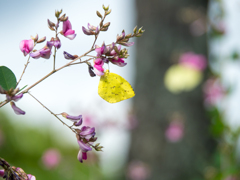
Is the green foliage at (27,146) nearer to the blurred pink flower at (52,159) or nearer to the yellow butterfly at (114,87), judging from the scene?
the blurred pink flower at (52,159)

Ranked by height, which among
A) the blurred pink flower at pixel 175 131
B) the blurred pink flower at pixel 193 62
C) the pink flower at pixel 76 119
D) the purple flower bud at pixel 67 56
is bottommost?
the blurred pink flower at pixel 175 131

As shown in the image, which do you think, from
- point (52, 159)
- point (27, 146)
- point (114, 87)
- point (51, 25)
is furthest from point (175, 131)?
point (27, 146)

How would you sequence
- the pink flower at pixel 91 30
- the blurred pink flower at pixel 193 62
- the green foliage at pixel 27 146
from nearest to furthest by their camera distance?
the pink flower at pixel 91 30 < the blurred pink flower at pixel 193 62 < the green foliage at pixel 27 146

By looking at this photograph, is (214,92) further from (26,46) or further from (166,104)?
(26,46)

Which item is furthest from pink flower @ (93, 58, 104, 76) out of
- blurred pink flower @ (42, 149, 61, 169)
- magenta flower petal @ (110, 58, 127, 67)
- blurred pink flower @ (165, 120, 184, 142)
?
blurred pink flower @ (165, 120, 184, 142)

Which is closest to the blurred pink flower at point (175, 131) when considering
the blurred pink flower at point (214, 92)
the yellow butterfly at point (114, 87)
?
the blurred pink flower at point (214, 92)

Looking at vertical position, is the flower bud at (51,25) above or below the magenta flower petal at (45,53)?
above
